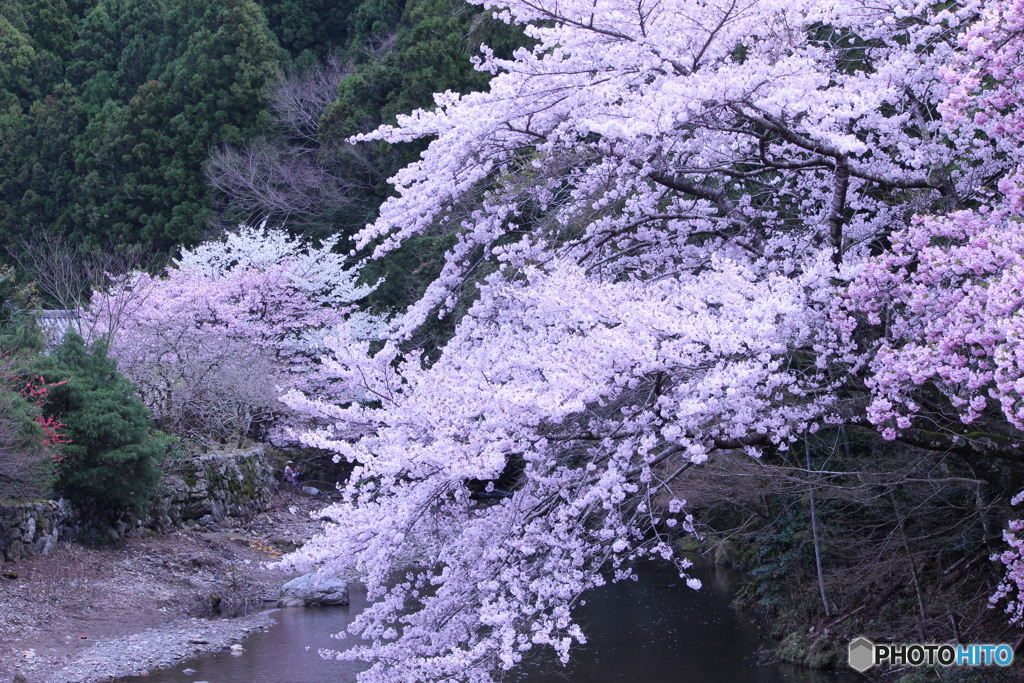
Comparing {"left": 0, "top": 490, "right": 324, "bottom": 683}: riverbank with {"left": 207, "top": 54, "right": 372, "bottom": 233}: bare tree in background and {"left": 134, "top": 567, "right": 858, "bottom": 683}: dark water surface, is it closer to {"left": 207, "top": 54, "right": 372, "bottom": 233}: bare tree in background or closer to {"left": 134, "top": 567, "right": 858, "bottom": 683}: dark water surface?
{"left": 134, "top": 567, "right": 858, "bottom": 683}: dark water surface

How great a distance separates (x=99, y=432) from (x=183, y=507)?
296cm

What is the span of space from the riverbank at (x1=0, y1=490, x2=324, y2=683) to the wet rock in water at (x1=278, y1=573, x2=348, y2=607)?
27 centimetres

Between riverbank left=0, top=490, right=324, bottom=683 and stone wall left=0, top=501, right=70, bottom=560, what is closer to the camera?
riverbank left=0, top=490, right=324, bottom=683

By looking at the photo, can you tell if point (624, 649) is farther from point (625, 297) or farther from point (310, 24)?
point (310, 24)

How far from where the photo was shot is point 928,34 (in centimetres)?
517

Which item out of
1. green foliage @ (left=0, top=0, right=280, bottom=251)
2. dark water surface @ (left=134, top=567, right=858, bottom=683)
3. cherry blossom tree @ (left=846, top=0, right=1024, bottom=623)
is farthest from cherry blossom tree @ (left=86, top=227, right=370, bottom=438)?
cherry blossom tree @ (left=846, top=0, right=1024, bottom=623)

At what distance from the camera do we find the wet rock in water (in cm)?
1125

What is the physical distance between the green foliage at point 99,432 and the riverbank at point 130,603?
2.26 feet

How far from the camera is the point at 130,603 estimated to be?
10180 millimetres

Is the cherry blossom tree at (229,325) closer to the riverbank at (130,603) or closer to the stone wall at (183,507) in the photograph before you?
the stone wall at (183,507)

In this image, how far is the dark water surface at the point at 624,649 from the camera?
7629 mm

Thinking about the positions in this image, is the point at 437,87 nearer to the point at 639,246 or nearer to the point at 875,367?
the point at 639,246

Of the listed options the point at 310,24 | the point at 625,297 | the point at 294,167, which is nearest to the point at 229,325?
the point at 294,167

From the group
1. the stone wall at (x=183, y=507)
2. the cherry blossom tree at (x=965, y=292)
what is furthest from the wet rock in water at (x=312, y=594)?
the cherry blossom tree at (x=965, y=292)
